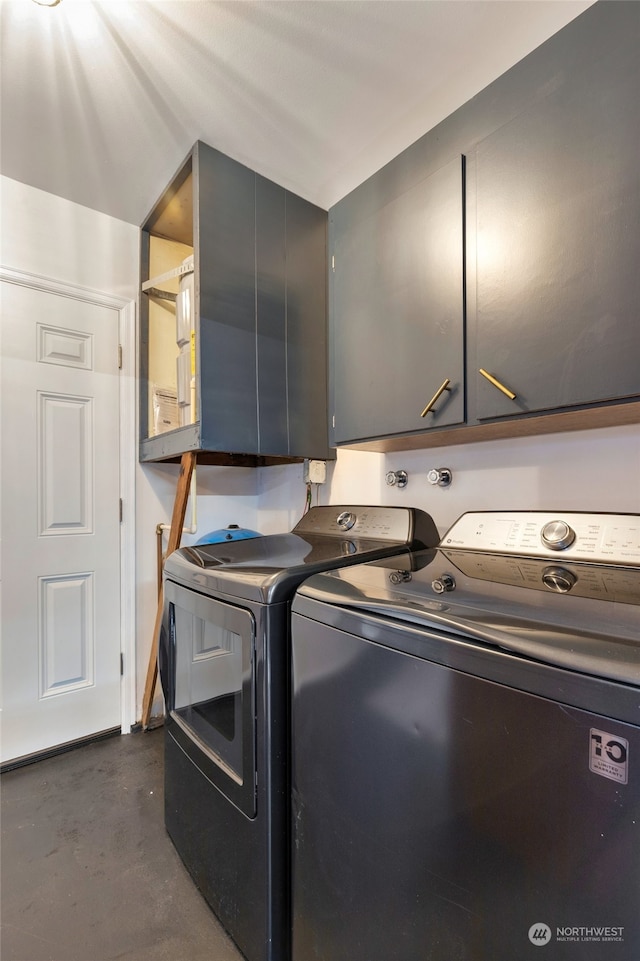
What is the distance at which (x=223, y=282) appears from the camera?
63.3 inches

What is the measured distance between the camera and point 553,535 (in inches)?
41.4

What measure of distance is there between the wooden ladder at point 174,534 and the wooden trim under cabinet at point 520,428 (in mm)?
699

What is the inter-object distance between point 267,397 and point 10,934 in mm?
1813

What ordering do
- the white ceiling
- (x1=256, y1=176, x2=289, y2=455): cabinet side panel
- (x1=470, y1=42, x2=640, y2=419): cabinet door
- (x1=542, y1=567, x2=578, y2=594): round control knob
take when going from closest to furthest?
(x1=542, y1=567, x2=578, y2=594): round control knob → (x1=470, y1=42, x2=640, y2=419): cabinet door → the white ceiling → (x1=256, y1=176, x2=289, y2=455): cabinet side panel

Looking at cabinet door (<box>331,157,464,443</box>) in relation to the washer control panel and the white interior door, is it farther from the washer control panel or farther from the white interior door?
the white interior door

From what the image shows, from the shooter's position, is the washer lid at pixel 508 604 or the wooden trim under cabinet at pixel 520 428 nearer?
the washer lid at pixel 508 604

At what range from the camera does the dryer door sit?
1.00 metres

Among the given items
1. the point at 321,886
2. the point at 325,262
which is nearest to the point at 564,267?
the point at 325,262

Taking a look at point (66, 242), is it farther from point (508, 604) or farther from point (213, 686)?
point (508, 604)

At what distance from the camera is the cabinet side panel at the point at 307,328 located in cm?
181

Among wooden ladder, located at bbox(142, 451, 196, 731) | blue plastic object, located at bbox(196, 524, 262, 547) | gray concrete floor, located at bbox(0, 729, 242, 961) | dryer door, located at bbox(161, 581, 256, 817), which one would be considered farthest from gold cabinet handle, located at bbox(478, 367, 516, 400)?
gray concrete floor, located at bbox(0, 729, 242, 961)

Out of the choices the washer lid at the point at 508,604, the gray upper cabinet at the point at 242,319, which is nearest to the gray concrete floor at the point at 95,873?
the washer lid at the point at 508,604

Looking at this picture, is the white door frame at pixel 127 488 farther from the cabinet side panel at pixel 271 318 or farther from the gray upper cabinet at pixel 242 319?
the cabinet side panel at pixel 271 318

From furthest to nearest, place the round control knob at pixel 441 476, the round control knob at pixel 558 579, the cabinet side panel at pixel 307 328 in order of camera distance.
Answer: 1. the cabinet side panel at pixel 307 328
2. the round control knob at pixel 441 476
3. the round control knob at pixel 558 579
